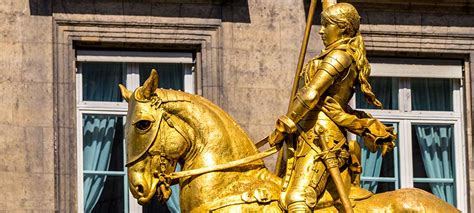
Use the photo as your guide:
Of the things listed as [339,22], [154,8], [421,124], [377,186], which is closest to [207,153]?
[339,22]

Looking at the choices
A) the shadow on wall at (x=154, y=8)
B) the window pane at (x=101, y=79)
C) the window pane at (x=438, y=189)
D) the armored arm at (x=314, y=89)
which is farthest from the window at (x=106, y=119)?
the armored arm at (x=314, y=89)

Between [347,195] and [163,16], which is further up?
[163,16]

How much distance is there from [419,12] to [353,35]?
171 inches

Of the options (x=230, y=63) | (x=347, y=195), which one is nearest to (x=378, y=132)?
(x=347, y=195)

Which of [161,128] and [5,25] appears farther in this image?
[5,25]

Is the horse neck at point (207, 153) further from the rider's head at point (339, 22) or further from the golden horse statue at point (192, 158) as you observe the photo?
the rider's head at point (339, 22)

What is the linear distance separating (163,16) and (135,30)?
13.1 inches

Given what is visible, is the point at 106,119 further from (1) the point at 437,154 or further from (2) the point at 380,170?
(1) the point at 437,154

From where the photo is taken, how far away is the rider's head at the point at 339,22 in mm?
26547

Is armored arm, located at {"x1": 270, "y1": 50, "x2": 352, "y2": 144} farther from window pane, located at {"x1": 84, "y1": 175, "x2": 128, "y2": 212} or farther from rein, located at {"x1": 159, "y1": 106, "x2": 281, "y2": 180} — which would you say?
window pane, located at {"x1": 84, "y1": 175, "x2": 128, "y2": 212}

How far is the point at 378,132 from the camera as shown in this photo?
2648cm

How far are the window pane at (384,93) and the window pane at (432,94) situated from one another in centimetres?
20

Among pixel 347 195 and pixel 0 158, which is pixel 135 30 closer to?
pixel 0 158

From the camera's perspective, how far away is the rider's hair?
86.7 ft
